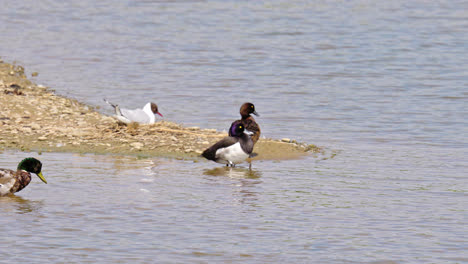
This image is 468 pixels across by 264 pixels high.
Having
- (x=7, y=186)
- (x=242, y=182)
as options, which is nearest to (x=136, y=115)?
(x=242, y=182)

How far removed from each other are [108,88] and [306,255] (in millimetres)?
13748

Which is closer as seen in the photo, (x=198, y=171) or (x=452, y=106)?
(x=198, y=171)

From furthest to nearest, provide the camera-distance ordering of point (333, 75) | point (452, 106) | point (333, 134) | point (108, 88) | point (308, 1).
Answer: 1. point (308, 1)
2. point (333, 75)
3. point (108, 88)
4. point (452, 106)
5. point (333, 134)

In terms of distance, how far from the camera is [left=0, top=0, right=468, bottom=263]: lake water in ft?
29.6

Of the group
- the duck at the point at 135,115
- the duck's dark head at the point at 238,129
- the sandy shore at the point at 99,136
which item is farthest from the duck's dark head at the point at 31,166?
the duck at the point at 135,115

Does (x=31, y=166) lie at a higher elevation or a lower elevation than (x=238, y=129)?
lower

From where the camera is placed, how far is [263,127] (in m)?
17.5

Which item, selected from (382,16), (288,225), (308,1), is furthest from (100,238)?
(308,1)

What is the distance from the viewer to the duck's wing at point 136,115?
15.5 metres

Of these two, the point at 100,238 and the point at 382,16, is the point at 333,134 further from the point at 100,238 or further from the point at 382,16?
the point at 382,16

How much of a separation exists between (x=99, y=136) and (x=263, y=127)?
12.6 feet

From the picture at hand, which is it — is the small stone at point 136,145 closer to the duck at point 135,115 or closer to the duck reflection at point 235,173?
the duck at point 135,115

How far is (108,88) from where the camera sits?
21562mm

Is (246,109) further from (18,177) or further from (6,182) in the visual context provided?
(6,182)
